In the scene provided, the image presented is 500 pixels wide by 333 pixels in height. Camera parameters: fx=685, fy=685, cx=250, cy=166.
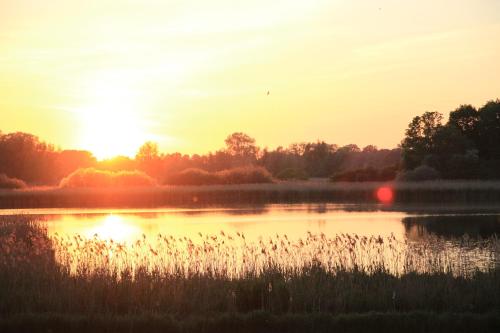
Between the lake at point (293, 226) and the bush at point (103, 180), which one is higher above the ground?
the bush at point (103, 180)

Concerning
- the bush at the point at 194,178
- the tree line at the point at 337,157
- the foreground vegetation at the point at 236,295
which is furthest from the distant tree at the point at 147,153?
the foreground vegetation at the point at 236,295

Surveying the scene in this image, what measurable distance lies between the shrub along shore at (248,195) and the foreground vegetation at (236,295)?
33961mm

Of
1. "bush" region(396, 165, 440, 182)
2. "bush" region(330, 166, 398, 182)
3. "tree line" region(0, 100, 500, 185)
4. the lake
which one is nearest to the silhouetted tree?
"tree line" region(0, 100, 500, 185)

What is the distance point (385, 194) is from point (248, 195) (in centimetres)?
1069

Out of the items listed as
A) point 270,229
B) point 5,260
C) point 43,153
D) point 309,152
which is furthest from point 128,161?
point 5,260

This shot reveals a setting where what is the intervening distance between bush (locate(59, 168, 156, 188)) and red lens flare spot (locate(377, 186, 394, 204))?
21.2 meters

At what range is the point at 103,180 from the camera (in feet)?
198

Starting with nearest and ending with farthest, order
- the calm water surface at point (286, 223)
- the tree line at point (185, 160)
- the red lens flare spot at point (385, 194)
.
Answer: the calm water surface at point (286, 223)
the red lens flare spot at point (385, 194)
the tree line at point (185, 160)

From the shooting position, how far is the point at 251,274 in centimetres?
1299

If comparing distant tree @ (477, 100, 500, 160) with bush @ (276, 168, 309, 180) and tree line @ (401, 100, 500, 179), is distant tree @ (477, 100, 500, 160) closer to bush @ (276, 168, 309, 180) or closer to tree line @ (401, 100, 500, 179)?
tree line @ (401, 100, 500, 179)

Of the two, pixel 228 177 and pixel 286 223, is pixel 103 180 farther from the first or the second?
pixel 286 223

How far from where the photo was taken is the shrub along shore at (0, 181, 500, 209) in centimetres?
4712

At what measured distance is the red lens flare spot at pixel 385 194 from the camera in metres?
49.6

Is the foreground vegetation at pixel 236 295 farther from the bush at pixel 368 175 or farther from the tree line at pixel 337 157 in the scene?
the bush at pixel 368 175
